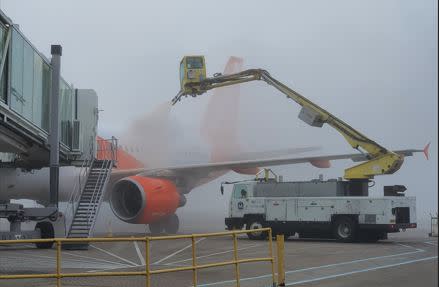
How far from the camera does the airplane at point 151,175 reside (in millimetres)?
18922

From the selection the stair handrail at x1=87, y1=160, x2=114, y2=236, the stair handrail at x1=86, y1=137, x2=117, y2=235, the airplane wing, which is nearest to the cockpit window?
the airplane wing

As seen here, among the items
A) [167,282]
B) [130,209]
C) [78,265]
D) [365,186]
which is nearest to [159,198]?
[130,209]

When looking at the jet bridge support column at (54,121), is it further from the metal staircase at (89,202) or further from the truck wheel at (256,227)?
the truck wheel at (256,227)

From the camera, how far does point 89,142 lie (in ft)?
57.2

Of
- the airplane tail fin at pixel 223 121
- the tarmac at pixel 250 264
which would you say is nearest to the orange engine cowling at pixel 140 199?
the tarmac at pixel 250 264

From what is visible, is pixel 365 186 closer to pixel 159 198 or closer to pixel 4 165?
pixel 159 198

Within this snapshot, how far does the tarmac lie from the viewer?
930cm

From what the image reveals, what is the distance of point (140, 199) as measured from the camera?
784 inches

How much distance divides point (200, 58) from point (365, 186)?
7651 mm

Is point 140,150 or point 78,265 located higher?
point 140,150

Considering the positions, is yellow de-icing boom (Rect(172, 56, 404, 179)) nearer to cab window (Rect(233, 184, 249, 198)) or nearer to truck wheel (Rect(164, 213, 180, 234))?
cab window (Rect(233, 184, 249, 198))

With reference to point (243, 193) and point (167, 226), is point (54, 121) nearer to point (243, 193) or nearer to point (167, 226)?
point (243, 193)

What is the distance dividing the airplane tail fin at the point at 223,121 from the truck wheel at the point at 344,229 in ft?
43.6

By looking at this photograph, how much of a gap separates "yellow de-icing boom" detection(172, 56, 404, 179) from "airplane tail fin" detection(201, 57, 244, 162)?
9.93 m
